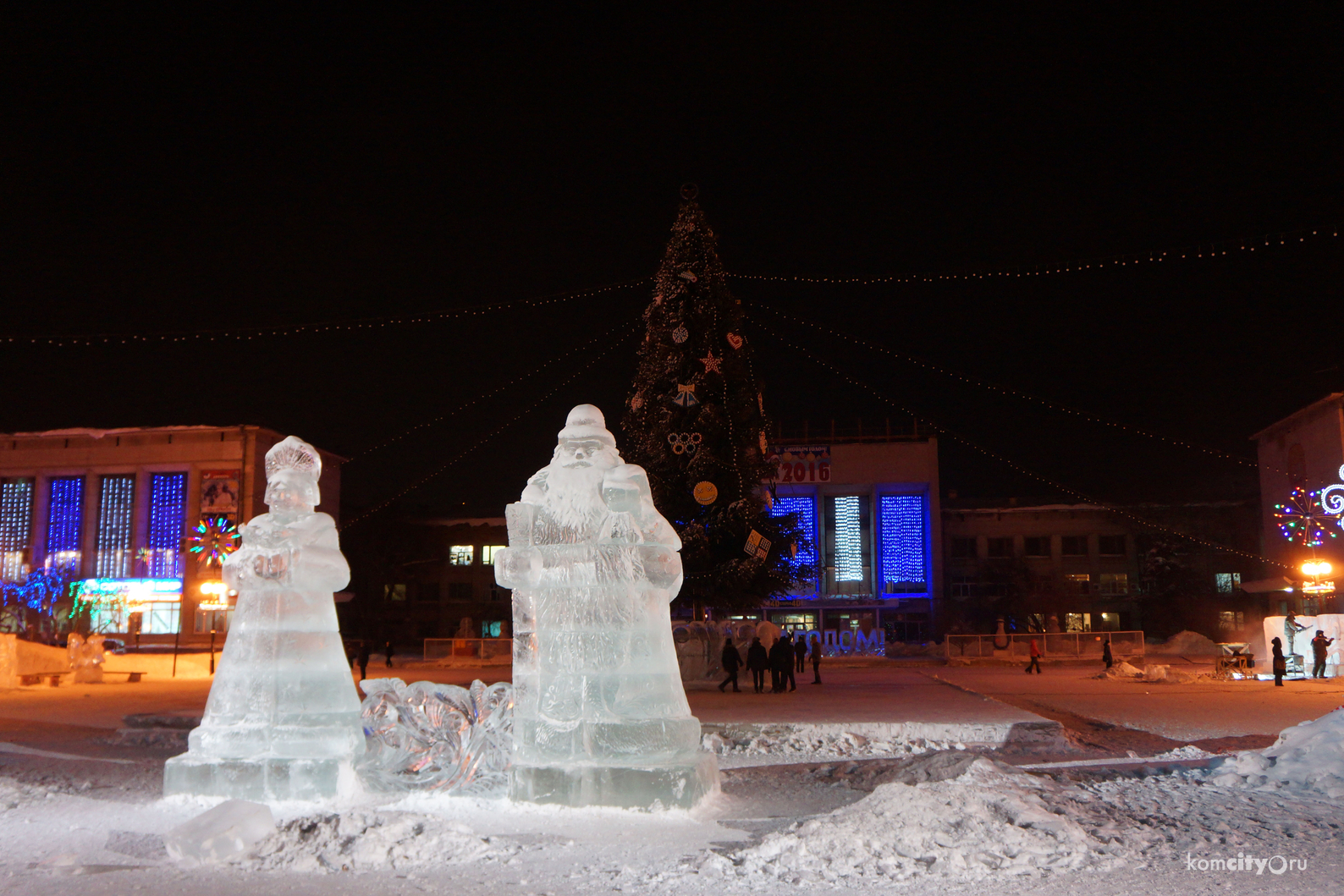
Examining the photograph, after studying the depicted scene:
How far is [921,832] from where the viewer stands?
5.62 metres

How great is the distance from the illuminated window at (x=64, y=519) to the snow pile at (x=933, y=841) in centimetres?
A: 5180

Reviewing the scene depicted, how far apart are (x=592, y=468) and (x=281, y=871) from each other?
333 centimetres

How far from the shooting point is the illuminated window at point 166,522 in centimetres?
4700

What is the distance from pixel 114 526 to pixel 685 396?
40.4 metres

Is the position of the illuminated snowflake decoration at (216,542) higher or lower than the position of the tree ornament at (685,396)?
lower

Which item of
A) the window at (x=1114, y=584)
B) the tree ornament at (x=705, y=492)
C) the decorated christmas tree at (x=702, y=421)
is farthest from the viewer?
the window at (x=1114, y=584)

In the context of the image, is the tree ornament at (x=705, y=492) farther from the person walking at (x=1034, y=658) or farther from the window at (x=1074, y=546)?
the window at (x=1074, y=546)

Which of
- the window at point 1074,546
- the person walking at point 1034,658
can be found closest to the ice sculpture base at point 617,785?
the person walking at point 1034,658

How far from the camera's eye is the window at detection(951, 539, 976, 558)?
5441cm

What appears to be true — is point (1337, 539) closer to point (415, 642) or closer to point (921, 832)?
point (921, 832)

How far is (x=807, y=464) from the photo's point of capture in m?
51.1

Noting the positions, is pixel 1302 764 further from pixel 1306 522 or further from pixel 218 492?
pixel 218 492

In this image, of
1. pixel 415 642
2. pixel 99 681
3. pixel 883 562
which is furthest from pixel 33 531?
pixel 883 562

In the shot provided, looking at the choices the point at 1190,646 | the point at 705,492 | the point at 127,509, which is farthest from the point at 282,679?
the point at 127,509
